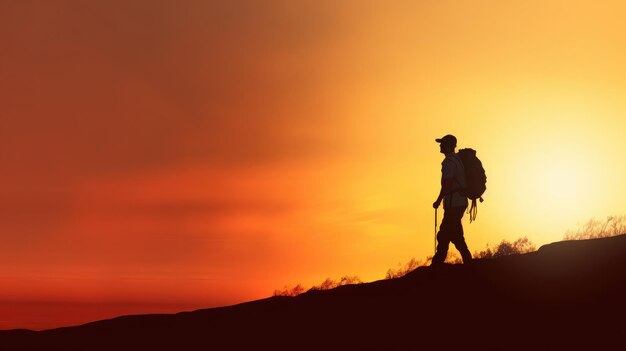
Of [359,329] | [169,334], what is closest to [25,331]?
[169,334]

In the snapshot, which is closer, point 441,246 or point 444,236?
point 444,236

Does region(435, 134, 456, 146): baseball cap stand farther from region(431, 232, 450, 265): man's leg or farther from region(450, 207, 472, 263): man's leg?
region(431, 232, 450, 265): man's leg

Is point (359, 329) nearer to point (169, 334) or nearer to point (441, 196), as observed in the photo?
point (441, 196)

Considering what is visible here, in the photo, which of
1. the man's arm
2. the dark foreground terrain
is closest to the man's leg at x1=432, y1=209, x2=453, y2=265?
the man's arm

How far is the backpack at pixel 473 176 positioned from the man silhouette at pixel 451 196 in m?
0.15

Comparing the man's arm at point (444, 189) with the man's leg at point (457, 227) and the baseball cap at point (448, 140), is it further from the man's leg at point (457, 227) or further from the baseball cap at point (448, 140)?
the baseball cap at point (448, 140)

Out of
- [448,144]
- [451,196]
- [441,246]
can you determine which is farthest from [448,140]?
[441,246]

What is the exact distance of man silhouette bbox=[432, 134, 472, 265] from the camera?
19.8m

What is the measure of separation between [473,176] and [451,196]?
655 mm

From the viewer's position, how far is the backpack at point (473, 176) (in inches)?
789

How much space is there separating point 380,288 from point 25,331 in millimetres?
11328

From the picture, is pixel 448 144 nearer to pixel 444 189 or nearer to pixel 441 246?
pixel 444 189

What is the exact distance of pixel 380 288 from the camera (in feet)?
70.9

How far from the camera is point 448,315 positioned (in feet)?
60.5
